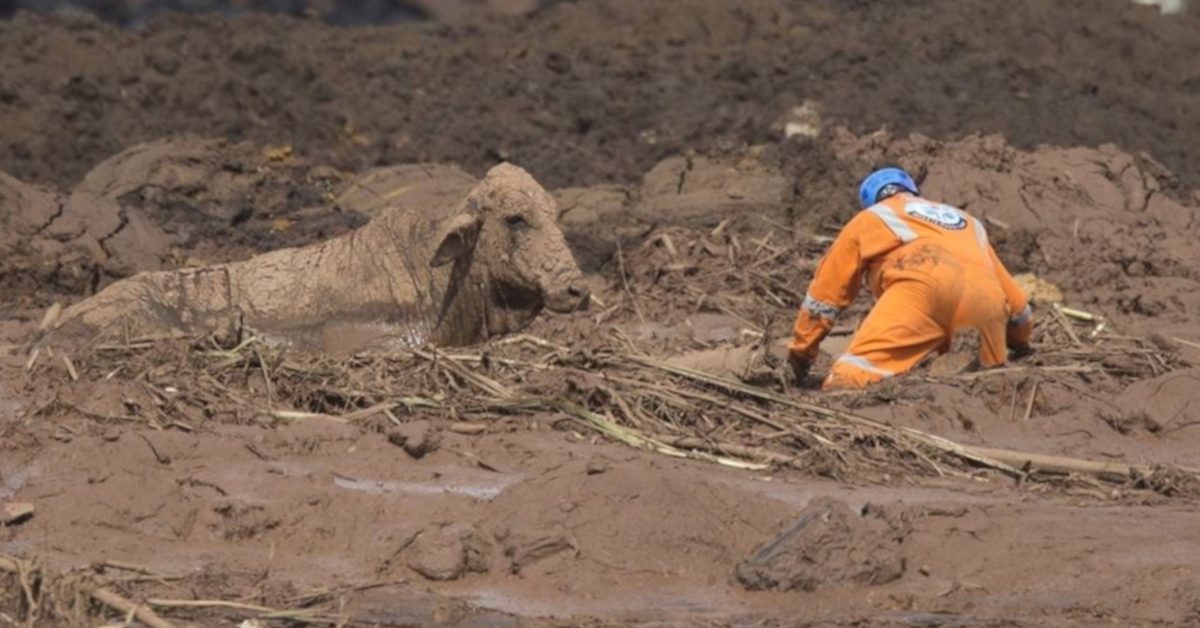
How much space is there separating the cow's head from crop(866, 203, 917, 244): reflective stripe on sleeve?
5.33ft

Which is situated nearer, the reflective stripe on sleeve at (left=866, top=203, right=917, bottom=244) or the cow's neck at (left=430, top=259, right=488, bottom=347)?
the reflective stripe on sleeve at (left=866, top=203, right=917, bottom=244)

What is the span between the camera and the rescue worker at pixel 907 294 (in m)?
11.4

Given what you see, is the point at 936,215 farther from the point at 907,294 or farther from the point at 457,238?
the point at 457,238

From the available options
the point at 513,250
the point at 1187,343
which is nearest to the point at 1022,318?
the point at 1187,343

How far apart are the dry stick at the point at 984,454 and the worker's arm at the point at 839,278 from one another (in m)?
1.47

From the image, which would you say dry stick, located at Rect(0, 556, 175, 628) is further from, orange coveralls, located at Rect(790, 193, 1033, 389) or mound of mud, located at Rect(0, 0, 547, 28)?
mound of mud, located at Rect(0, 0, 547, 28)

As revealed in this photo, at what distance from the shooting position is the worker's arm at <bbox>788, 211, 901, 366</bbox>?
11508mm

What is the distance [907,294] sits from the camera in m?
11.4

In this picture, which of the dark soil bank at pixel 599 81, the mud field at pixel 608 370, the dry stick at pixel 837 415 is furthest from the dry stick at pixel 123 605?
the dark soil bank at pixel 599 81

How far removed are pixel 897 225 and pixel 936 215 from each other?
0.27 metres

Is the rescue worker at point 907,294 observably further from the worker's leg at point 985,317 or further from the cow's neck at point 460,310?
the cow's neck at point 460,310

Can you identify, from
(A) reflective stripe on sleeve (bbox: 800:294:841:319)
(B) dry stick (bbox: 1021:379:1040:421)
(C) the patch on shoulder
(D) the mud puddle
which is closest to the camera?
(D) the mud puddle

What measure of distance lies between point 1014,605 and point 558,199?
908 centimetres

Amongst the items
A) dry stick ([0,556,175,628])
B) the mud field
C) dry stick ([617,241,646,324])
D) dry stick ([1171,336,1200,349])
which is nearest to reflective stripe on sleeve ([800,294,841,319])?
the mud field
